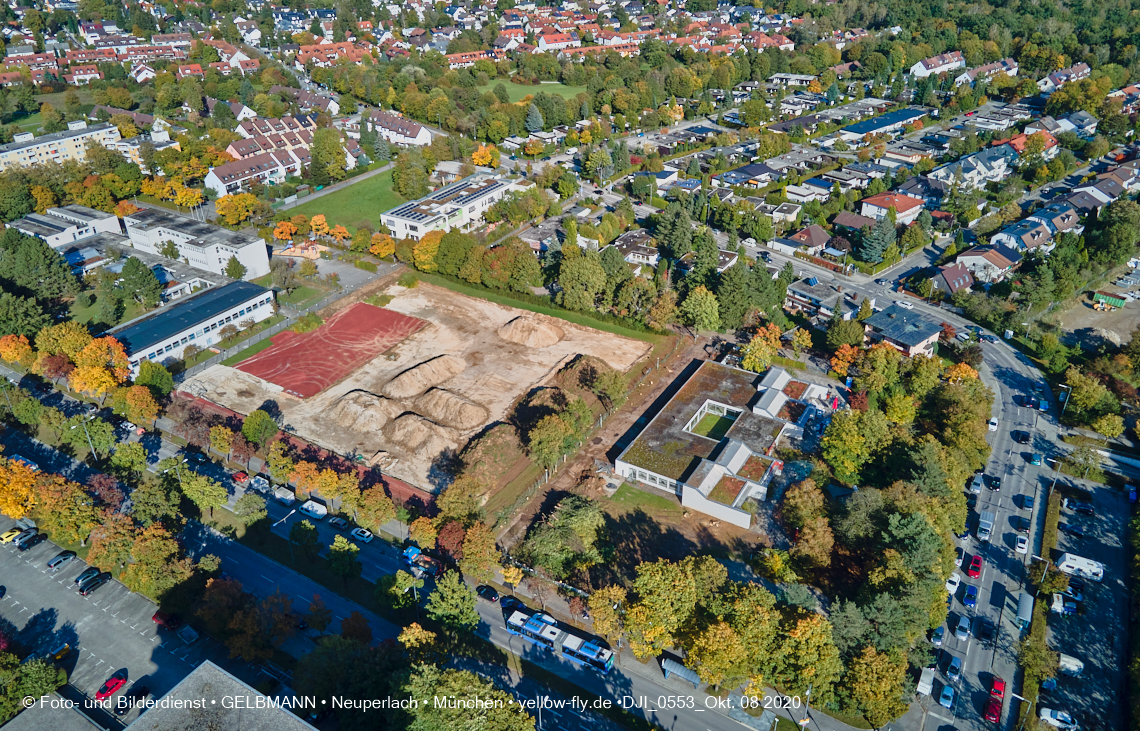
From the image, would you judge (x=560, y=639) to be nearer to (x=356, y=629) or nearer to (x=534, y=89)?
(x=356, y=629)

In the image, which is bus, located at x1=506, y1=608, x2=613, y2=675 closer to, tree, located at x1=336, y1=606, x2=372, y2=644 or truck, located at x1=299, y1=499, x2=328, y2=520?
tree, located at x1=336, y1=606, x2=372, y2=644

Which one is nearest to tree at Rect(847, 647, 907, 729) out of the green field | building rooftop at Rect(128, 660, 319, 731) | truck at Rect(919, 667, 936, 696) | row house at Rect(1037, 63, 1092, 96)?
truck at Rect(919, 667, 936, 696)

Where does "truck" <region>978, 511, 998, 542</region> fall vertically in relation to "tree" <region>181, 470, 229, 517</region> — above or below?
below

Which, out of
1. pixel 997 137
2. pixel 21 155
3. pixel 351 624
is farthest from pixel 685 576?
pixel 21 155

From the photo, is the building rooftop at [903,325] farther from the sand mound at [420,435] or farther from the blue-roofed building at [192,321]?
the blue-roofed building at [192,321]

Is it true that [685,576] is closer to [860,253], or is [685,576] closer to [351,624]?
[351,624]

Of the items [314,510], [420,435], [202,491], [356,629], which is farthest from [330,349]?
[356,629]

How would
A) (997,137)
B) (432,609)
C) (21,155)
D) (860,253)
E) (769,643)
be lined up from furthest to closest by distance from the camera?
(997,137) → (21,155) → (860,253) → (432,609) → (769,643)
